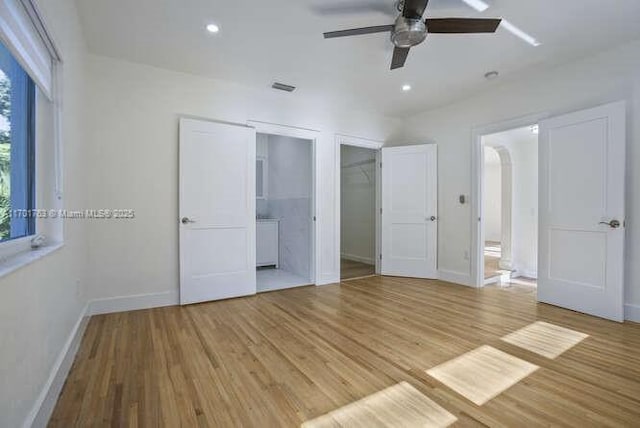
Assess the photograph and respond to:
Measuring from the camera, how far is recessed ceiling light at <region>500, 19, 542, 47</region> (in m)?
2.58

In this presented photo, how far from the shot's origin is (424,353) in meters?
2.25

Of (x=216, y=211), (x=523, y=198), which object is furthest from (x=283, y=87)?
(x=523, y=198)

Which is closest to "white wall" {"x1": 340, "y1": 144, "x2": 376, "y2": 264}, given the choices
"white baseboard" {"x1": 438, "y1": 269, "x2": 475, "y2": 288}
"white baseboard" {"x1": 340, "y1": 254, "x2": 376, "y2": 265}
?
"white baseboard" {"x1": 340, "y1": 254, "x2": 376, "y2": 265}

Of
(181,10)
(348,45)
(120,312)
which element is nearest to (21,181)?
(181,10)

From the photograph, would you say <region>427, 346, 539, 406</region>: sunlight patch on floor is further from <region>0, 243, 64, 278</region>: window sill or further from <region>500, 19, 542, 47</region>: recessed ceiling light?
<region>500, 19, 542, 47</region>: recessed ceiling light

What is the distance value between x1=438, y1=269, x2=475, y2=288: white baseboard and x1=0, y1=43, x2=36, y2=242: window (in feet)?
15.5

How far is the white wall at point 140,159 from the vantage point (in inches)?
121

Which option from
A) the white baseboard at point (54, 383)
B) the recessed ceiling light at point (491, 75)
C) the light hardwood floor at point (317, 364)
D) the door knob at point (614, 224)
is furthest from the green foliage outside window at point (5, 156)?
the door knob at point (614, 224)

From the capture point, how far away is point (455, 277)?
176 inches

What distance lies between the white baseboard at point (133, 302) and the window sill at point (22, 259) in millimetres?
1553

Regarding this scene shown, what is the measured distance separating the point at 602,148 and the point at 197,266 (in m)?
4.56


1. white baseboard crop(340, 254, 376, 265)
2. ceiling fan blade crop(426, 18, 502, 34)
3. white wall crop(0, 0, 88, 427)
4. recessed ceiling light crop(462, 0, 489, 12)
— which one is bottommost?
white baseboard crop(340, 254, 376, 265)

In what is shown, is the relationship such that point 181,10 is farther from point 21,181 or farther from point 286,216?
point 286,216

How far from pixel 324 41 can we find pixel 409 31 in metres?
0.88
